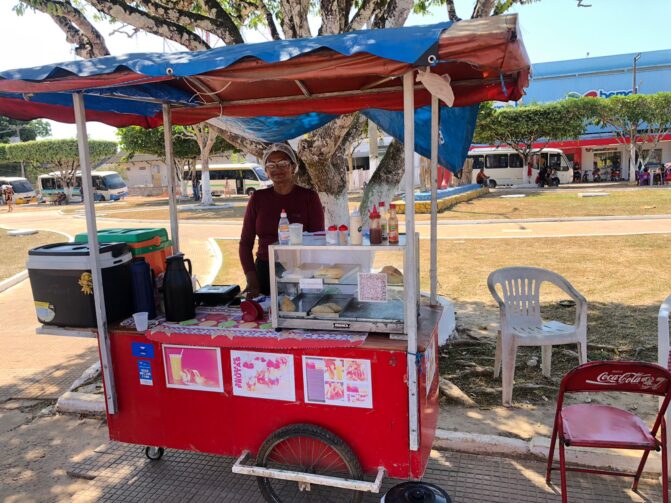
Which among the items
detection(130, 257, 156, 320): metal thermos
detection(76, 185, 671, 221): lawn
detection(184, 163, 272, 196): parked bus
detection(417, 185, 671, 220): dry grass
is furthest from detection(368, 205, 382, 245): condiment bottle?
detection(184, 163, 272, 196): parked bus

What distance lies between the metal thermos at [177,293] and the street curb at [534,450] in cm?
195

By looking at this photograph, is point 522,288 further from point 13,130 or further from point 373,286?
point 13,130

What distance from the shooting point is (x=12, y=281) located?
10141 millimetres

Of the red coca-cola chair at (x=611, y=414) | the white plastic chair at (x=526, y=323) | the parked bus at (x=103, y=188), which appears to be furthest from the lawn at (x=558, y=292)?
the parked bus at (x=103, y=188)

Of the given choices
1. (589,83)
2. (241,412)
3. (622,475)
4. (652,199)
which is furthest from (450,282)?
(589,83)

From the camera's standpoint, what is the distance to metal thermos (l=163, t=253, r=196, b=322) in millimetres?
Answer: 3162

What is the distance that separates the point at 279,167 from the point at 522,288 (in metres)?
2.45

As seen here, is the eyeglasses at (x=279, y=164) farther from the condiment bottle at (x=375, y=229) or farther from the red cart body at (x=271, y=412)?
the red cart body at (x=271, y=412)

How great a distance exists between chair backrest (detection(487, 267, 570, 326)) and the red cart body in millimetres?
1467

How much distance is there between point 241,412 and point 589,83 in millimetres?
40792

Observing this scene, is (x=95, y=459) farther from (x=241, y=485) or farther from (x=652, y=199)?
(x=652, y=199)

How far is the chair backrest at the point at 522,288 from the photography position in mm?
4582

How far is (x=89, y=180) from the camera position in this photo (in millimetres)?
3057

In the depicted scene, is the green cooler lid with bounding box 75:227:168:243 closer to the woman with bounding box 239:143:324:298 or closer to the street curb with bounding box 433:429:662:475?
the woman with bounding box 239:143:324:298
